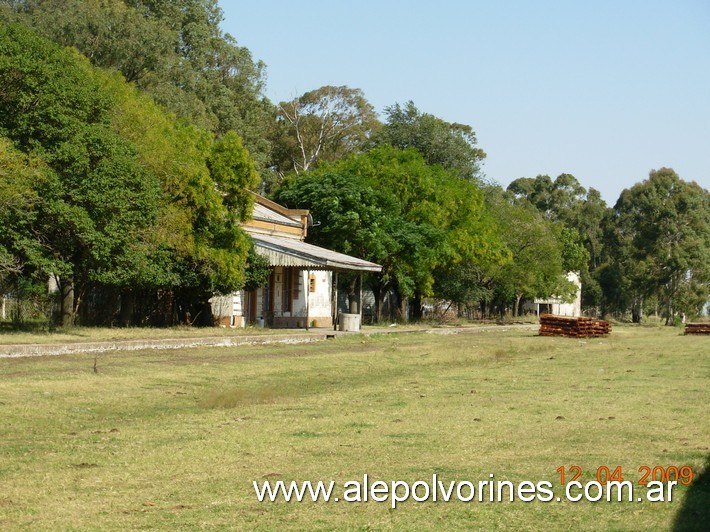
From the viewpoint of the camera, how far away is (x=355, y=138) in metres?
82.4

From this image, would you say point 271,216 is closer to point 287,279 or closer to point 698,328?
point 287,279

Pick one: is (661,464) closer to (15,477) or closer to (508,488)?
(508,488)

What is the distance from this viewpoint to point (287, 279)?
4556 cm

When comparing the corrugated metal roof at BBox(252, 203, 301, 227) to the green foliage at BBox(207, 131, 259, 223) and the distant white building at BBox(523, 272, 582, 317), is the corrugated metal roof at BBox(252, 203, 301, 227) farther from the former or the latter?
the distant white building at BBox(523, 272, 582, 317)

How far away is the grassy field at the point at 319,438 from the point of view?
7668 mm

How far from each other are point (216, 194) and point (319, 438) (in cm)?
2431

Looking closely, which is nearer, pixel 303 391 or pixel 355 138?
pixel 303 391

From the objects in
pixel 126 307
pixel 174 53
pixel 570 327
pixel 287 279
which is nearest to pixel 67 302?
pixel 126 307

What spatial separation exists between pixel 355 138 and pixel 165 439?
2833 inches

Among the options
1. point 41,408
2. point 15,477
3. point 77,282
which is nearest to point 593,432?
Answer: point 15,477

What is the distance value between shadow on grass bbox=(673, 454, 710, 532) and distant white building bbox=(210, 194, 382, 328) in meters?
30.6
